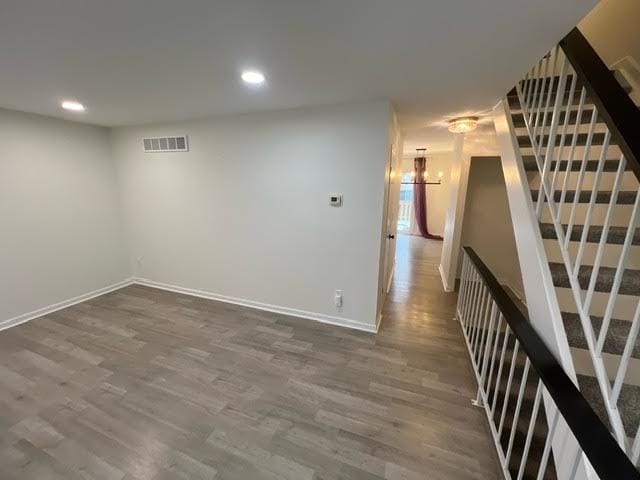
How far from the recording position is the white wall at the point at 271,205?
273 centimetres

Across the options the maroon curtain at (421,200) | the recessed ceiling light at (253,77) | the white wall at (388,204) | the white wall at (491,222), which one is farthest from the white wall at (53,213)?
the maroon curtain at (421,200)

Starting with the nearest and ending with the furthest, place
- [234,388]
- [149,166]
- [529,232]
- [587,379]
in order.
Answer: [587,379]
[529,232]
[234,388]
[149,166]

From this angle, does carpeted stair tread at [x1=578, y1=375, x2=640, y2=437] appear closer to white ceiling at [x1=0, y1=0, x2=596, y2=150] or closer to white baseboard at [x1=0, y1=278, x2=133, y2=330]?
white ceiling at [x1=0, y1=0, x2=596, y2=150]

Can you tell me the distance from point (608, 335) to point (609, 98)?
1152 millimetres

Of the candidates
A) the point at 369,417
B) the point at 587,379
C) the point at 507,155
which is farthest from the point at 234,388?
the point at 507,155

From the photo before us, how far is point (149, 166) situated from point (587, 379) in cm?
476

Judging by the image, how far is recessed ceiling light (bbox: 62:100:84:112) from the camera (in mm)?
2596

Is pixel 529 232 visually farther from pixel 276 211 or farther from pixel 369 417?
pixel 276 211

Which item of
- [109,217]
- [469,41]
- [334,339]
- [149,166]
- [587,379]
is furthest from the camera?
[109,217]

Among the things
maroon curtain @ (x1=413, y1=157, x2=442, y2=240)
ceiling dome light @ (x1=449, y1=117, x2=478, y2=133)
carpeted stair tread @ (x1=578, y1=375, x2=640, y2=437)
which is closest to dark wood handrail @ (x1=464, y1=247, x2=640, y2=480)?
carpeted stair tread @ (x1=578, y1=375, x2=640, y2=437)

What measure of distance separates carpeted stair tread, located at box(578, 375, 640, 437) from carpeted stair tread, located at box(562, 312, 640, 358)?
0.16 metres

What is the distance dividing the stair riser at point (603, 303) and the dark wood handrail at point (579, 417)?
2.33 ft

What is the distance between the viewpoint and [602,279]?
4.78 feet

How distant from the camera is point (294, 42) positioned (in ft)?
4.81
